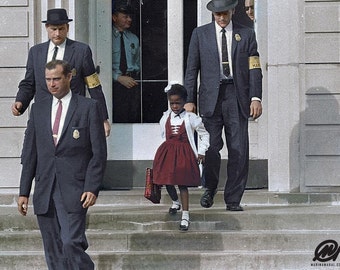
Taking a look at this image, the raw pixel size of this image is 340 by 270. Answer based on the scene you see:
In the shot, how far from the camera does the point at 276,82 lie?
12.2m

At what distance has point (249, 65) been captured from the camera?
1121 cm

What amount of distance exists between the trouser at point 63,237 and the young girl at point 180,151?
1.98 m

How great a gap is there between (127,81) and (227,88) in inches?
86.1

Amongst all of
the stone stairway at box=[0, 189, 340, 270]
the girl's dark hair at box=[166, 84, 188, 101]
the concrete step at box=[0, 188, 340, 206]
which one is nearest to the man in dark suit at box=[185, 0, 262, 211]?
the girl's dark hair at box=[166, 84, 188, 101]

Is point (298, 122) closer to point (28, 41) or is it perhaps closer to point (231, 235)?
point (231, 235)

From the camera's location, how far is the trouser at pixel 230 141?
11.2 metres

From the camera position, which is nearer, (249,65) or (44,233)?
(44,233)

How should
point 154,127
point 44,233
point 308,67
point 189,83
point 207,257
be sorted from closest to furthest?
point 44,233
point 207,257
point 189,83
point 308,67
point 154,127

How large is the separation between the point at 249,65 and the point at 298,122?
1256 millimetres

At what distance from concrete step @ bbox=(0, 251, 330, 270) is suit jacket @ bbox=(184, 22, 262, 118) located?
152 centimetres

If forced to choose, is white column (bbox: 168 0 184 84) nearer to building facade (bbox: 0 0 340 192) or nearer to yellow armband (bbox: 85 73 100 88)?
building facade (bbox: 0 0 340 192)

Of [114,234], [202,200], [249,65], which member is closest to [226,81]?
[249,65]

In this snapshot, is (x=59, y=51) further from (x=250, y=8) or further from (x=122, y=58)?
(x=250, y=8)

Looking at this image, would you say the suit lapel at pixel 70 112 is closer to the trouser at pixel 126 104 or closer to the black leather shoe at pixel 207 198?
the black leather shoe at pixel 207 198
